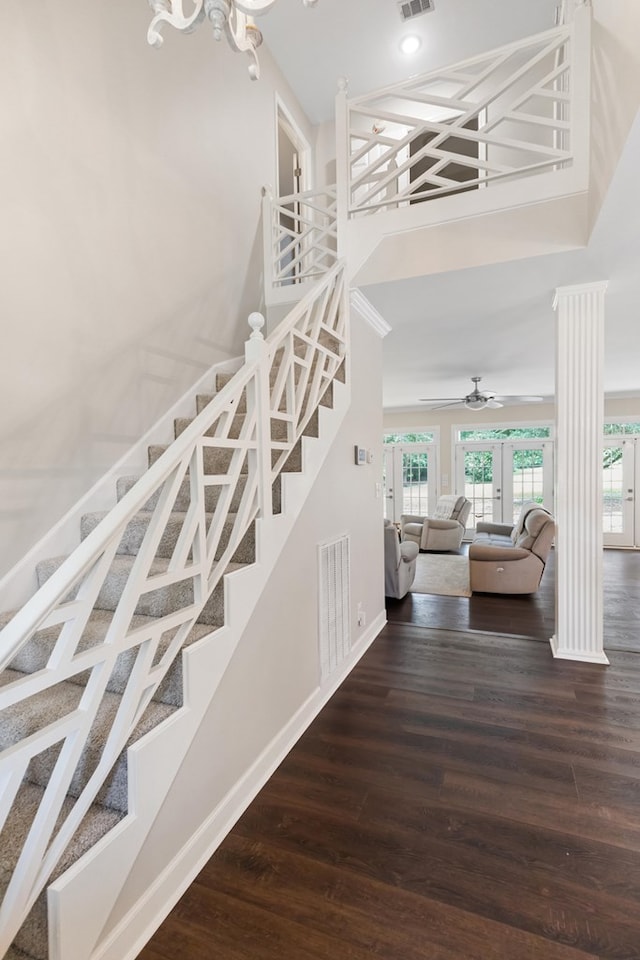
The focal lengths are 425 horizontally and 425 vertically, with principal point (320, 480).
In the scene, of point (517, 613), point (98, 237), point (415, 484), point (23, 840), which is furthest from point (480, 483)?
point (23, 840)

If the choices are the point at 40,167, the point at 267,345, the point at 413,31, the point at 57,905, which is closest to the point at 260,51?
the point at 413,31

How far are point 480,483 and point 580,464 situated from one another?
19.7 ft

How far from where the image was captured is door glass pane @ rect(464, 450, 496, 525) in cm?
877

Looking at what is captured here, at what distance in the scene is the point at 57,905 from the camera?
1046mm

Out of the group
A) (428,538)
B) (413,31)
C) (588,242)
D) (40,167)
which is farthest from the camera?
(428,538)

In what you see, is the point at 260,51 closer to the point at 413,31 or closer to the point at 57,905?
the point at 413,31

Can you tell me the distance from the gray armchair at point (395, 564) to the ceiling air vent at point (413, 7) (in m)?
4.72

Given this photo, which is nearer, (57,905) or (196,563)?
(57,905)

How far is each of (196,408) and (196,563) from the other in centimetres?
184

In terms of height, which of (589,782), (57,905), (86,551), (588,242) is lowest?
(589,782)

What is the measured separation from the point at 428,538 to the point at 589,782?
209 inches

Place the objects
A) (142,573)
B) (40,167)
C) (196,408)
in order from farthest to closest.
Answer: (196,408) → (40,167) → (142,573)

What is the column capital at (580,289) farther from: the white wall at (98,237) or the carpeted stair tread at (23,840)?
the carpeted stair tread at (23,840)

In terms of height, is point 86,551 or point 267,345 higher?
point 267,345
